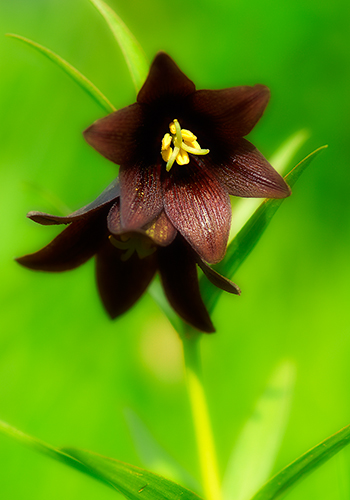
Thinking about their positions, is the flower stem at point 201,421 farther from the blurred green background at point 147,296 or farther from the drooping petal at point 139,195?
the blurred green background at point 147,296

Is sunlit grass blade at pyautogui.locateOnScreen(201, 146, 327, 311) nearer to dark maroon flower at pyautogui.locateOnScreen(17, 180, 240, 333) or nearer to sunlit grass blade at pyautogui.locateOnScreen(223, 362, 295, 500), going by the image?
dark maroon flower at pyautogui.locateOnScreen(17, 180, 240, 333)

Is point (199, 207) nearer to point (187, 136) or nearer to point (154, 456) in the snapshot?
Answer: point (187, 136)

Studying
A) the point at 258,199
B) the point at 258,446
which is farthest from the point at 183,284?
the point at 258,446

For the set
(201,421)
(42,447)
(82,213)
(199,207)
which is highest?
(199,207)

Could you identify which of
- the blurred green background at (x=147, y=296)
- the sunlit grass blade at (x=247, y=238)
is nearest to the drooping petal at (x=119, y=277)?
the sunlit grass blade at (x=247, y=238)

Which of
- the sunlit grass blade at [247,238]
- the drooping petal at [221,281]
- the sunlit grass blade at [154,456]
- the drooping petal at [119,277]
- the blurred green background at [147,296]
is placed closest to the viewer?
the drooping petal at [221,281]
